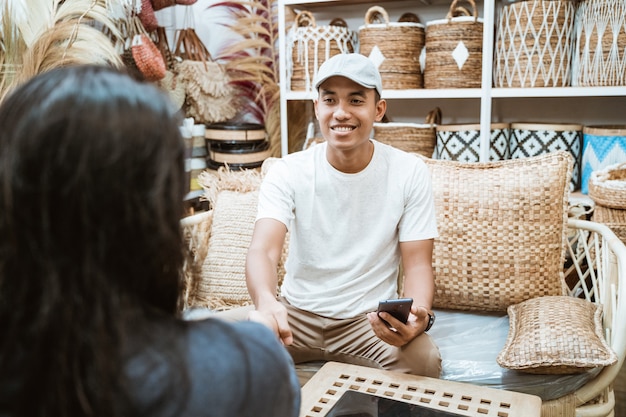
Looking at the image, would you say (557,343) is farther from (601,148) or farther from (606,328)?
(601,148)

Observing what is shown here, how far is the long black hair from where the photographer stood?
0.51m

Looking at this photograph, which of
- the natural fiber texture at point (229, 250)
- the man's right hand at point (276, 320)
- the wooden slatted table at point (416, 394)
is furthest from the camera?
the natural fiber texture at point (229, 250)

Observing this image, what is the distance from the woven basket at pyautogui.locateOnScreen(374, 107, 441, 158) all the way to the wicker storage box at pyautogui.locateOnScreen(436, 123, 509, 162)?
6cm

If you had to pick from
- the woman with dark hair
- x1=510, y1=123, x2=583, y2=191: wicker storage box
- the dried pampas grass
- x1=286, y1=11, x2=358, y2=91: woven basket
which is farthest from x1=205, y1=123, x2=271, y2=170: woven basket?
the woman with dark hair

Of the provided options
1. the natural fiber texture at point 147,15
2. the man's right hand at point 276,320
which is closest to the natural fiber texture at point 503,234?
the man's right hand at point 276,320

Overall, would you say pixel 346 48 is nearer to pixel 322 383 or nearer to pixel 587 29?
pixel 587 29

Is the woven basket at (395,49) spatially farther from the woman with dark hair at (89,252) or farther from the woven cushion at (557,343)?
the woman with dark hair at (89,252)

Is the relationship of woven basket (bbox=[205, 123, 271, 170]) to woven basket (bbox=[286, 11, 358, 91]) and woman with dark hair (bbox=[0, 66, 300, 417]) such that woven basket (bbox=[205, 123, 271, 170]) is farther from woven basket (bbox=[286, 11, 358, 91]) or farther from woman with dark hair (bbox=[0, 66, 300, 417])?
woman with dark hair (bbox=[0, 66, 300, 417])

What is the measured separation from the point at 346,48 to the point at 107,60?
1124 millimetres

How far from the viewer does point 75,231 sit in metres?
0.52

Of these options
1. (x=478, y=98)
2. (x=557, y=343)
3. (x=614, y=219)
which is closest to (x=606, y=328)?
(x=557, y=343)

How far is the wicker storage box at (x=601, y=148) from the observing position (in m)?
2.34

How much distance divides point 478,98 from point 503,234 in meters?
1.09

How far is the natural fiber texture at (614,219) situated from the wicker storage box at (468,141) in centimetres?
51
